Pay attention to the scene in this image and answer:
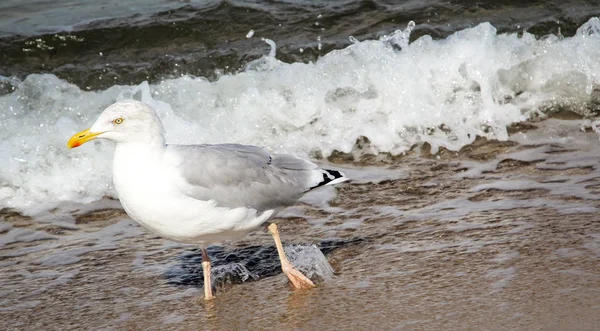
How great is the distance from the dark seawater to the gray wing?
15.9 ft

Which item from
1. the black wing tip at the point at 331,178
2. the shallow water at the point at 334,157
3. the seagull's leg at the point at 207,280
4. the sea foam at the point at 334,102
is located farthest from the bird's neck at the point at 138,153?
the sea foam at the point at 334,102

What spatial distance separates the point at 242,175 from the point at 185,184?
0.48 meters

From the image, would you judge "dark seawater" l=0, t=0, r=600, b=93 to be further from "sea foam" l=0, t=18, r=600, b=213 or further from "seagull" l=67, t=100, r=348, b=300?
"seagull" l=67, t=100, r=348, b=300

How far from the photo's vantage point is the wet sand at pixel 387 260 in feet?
15.6

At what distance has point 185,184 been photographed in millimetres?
4965

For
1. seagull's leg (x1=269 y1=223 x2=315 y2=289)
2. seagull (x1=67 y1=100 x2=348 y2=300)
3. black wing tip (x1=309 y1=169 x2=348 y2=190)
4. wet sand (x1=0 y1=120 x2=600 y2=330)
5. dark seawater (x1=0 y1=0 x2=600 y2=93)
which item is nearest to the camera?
wet sand (x1=0 y1=120 x2=600 y2=330)

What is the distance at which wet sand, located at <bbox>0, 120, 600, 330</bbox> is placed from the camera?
4.77 metres

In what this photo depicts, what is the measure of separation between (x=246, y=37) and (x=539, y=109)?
12.9 ft

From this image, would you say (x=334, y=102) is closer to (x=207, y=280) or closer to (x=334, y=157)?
(x=334, y=157)

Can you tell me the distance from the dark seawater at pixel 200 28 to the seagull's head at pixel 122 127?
5.41 m

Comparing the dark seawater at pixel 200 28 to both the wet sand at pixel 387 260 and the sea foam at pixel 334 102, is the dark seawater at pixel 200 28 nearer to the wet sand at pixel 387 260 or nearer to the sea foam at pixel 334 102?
the sea foam at pixel 334 102

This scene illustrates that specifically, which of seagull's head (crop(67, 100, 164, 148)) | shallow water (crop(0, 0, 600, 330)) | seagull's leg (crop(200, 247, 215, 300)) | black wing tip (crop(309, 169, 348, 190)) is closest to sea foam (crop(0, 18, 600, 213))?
shallow water (crop(0, 0, 600, 330))

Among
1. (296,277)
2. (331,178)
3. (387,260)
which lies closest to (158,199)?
(296,277)

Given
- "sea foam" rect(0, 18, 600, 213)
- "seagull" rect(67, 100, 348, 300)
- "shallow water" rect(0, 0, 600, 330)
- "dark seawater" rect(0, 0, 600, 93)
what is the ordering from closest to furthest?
"seagull" rect(67, 100, 348, 300), "shallow water" rect(0, 0, 600, 330), "sea foam" rect(0, 18, 600, 213), "dark seawater" rect(0, 0, 600, 93)
